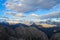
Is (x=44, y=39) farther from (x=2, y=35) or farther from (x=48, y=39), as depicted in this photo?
(x=2, y=35)

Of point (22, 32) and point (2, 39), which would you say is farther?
point (22, 32)

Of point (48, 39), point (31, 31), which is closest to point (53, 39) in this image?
point (48, 39)

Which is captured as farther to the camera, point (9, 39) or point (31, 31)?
point (31, 31)

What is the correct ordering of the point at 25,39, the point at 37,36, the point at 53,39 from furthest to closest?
1. the point at 37,36
2. the point at 53,39
3. the point at 25,39

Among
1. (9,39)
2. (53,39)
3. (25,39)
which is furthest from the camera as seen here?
(53,39)

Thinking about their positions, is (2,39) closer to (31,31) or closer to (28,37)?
(28,37)

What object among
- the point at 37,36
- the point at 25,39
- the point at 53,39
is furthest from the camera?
the point at 37,36

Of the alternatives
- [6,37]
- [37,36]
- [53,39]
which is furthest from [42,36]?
[6,37]

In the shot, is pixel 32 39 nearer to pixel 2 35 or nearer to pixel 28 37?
pixel 28 37

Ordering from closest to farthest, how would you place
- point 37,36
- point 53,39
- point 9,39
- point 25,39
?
point 9,39
point 25,39
point 53,39
point 37,36
